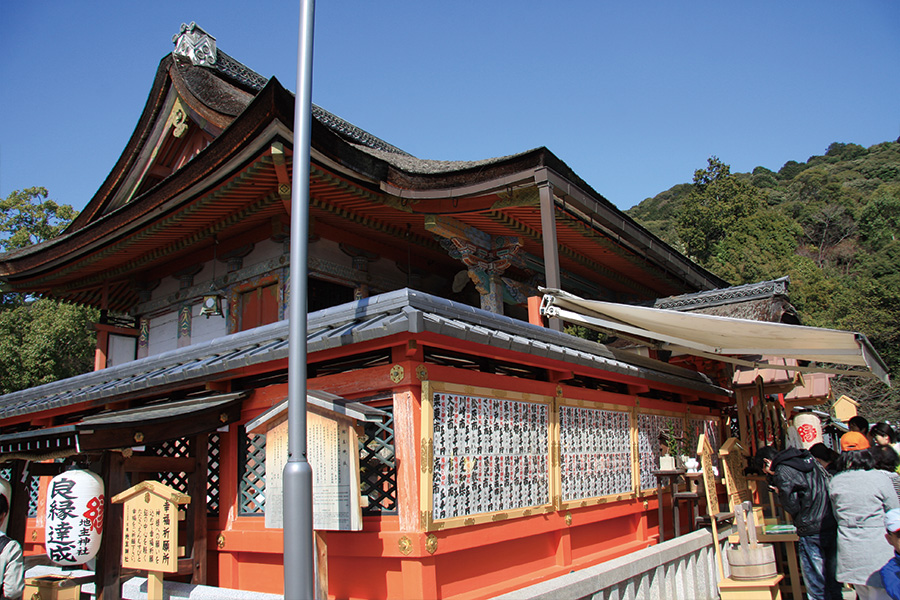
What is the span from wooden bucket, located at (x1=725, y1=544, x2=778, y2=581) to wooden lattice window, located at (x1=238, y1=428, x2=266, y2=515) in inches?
187

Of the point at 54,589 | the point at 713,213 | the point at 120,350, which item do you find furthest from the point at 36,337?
the point at 713,213

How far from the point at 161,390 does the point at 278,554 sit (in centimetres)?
230

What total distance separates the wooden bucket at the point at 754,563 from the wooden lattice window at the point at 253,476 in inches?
187

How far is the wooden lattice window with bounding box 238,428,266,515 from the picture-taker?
19.4ft

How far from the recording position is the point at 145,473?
620cm

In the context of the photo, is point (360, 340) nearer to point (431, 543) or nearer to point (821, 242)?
point (431, 543)

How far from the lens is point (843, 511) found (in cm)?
538

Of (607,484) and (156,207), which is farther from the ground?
(156,207)

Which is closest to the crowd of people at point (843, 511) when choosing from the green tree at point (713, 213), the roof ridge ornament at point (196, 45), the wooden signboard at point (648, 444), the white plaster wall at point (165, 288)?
the wooden signboard at point (648, 444)

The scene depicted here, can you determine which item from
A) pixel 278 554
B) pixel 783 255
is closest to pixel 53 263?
pixel 278 554

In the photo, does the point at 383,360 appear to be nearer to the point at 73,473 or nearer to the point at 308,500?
the point at 308,500

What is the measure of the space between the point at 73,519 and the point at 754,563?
6.51m

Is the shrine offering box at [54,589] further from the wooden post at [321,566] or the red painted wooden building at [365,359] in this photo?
the wooden post at [321,566]

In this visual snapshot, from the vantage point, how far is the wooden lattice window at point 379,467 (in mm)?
5035
